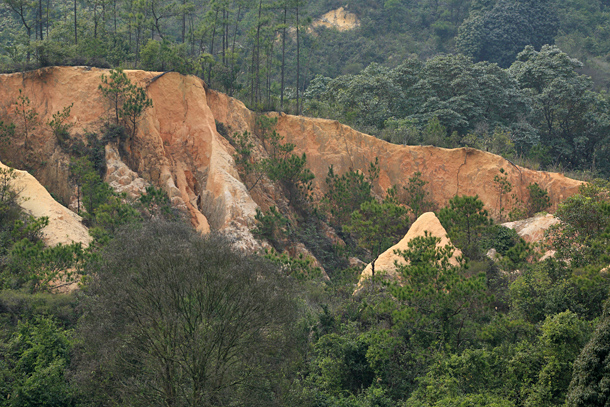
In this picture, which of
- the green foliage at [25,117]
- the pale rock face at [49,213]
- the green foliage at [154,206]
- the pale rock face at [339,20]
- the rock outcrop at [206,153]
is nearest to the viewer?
the pale rock face at [49,213]

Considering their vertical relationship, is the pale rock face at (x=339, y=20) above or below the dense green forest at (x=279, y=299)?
above

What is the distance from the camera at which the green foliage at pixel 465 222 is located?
75.2 ft

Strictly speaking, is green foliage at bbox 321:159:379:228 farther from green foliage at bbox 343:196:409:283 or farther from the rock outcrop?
green foliage at bbox 343:196:409:283

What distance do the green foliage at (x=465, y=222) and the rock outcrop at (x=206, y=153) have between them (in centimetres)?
864

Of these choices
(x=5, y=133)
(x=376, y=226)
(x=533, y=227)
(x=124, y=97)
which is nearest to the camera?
(x=376, y=226)

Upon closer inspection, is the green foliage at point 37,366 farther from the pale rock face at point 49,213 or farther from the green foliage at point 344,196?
the green foliage at point 344,196

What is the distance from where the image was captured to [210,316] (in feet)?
51.9

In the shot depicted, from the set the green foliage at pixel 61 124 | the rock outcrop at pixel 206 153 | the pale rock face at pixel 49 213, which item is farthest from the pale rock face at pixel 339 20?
the pale rock face at pixel 49 213

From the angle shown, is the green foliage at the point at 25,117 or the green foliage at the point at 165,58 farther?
the green foliage at the point at 165,58

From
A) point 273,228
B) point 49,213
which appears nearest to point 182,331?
point 49,213

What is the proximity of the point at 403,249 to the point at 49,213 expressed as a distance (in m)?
13.4

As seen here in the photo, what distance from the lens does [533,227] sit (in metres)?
27.6

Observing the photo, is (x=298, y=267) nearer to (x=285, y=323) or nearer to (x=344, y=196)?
(x=285, y=323)

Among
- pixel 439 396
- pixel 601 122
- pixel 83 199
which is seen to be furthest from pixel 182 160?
pixel 601 122
